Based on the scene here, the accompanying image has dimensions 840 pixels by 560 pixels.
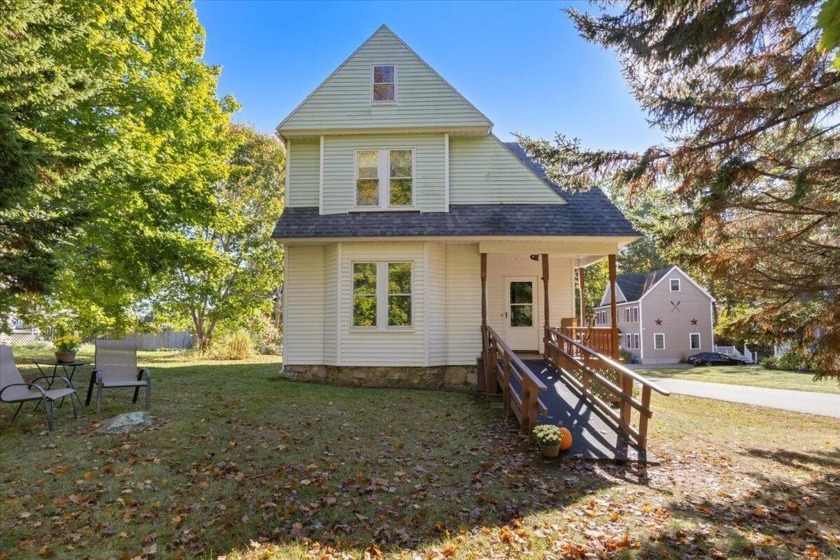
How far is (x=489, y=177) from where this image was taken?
12.8 meters

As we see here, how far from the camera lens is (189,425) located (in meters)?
7.04

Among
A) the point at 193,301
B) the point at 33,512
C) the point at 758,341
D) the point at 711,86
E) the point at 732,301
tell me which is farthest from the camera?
the point at 193,301

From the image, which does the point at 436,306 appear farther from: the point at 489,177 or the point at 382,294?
the point at 489,177

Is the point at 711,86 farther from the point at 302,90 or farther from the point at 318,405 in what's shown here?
the point at 302,90

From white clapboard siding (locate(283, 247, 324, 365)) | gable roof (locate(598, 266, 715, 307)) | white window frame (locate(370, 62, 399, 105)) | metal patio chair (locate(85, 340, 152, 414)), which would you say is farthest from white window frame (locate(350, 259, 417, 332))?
gable roof (locate(598, 266, 715, 307))

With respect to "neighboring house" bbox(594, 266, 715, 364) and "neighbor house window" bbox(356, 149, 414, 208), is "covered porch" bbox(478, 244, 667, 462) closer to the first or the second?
"neighbor house window" bbox(356, 149, 414, 208)

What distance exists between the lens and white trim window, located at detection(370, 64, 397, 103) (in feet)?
42.1

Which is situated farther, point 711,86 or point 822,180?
point 711,86

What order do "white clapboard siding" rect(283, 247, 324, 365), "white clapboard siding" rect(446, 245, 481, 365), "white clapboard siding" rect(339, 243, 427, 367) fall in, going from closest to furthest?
"white clapboard siding" rect(339, 243, 427, 367)
"white clapboard siding" rect(446, 245, 481, 365)
"white clapboard siding" rect(283, 247, 324, 365)

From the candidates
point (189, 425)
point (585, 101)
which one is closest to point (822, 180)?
point (585, 101)

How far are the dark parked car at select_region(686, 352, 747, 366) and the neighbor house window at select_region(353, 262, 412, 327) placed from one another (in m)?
29.1

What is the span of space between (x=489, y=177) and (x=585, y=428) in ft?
24.0

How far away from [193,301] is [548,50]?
16.4 metres

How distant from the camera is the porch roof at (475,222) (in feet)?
37.9
